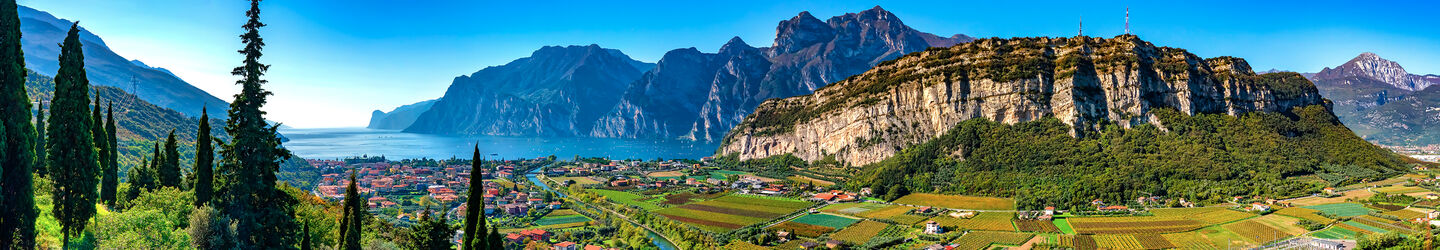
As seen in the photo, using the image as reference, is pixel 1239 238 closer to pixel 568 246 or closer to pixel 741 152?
pixel 568 246

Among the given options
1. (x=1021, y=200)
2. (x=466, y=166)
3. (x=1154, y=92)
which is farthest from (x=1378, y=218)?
(x=466, y=166)

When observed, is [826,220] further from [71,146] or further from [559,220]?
[71,146]

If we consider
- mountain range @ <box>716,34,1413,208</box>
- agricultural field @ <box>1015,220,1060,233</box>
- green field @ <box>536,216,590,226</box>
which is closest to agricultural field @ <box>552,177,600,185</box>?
green field @ <box>536,216,590,226</box>

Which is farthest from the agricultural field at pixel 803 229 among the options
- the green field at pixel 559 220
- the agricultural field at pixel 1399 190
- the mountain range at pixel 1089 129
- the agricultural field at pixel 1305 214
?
the agricultural field at pixel 1399 190

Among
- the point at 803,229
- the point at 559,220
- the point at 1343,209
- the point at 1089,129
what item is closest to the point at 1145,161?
the point at 1089,129

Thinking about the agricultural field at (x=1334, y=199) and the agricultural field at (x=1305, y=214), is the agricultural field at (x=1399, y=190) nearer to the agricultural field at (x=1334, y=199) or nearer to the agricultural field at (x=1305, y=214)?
the agricultural field at (x=1334, y=199)
